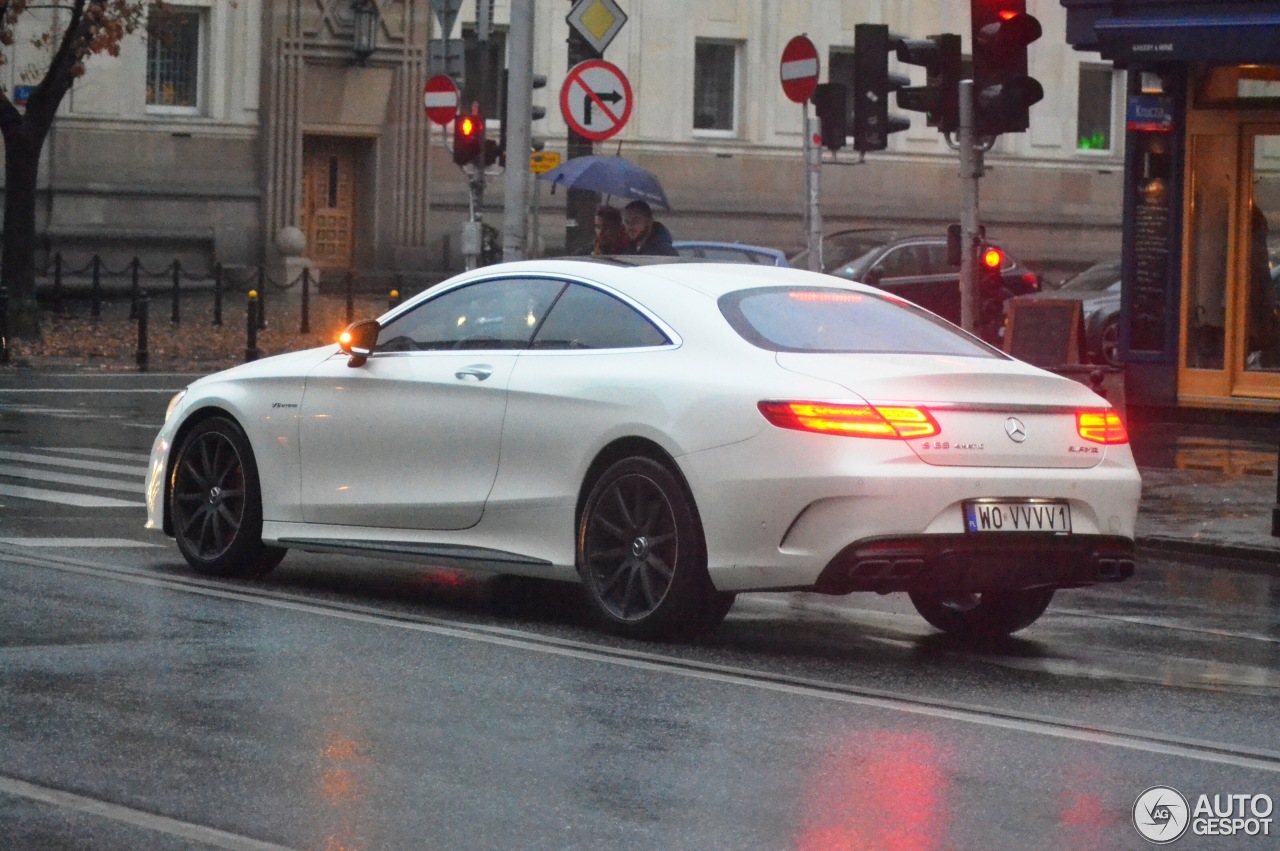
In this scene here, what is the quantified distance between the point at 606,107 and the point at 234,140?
22.5 metres

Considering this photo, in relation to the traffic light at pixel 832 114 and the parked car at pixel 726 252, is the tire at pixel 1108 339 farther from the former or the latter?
the traffic light at pixel 832 114

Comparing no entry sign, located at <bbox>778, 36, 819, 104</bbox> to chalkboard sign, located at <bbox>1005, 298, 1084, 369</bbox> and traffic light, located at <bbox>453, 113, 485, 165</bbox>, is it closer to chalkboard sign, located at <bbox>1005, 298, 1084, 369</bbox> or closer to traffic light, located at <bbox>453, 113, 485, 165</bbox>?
chalkboard sign, located at <bbox>1005, 298, 1084, 369</bbox>

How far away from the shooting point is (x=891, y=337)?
9188mm

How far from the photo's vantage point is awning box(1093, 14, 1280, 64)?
1977 cm

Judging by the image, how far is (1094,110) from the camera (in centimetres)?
4753

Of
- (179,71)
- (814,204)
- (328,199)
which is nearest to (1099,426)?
(814,204)

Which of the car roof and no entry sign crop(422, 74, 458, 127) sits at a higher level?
no entry sign crop(422, 74, 458, 127)

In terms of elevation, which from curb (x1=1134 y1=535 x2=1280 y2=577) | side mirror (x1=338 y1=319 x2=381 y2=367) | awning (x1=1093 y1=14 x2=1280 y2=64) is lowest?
curb (x1=1134 y1=535 x2=1280 y2=577)

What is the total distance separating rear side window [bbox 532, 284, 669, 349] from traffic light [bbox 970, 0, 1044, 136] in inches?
246

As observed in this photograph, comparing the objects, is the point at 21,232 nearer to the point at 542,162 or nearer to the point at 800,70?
the point at 542,162

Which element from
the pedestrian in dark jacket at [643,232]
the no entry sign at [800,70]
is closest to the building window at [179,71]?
the no entry sign at [800,70]

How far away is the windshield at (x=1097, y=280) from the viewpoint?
29156 mm

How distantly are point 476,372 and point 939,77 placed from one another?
7.23 m

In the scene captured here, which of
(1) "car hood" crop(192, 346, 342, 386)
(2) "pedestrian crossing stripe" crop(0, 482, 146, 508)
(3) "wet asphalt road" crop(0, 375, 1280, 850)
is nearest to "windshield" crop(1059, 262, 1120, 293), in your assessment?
(2) "pedestrian crossing stripe" crop(0, 482, 146, 508)
